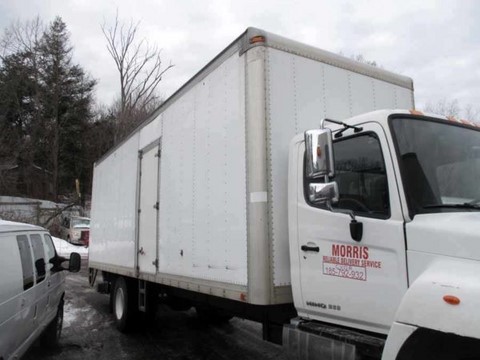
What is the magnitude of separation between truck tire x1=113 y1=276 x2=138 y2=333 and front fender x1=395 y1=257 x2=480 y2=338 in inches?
234

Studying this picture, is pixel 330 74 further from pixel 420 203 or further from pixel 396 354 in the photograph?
pixel 396 354

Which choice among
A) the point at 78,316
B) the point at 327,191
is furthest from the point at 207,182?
the point at 78,316

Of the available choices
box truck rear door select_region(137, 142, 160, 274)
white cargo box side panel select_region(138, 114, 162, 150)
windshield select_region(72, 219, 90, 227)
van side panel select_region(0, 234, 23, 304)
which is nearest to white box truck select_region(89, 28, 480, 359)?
box truck rear door select_region(137, 142, 160, 274)

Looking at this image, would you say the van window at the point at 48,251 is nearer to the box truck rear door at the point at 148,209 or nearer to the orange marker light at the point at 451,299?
the box truck rear door at the point at 148,209

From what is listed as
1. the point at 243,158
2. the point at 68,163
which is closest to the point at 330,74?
the point at 243,158

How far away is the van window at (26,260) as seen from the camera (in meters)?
4.69

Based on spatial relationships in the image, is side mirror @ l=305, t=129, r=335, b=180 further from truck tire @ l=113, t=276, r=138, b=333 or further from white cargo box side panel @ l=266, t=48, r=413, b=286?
truck tire @ l=113, t=276, r=138, b=333

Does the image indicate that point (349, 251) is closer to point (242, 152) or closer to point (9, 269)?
point (242, 152)

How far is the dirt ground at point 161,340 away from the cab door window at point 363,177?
370 cm

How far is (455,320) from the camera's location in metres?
2.57

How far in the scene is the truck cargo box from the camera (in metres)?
4.03

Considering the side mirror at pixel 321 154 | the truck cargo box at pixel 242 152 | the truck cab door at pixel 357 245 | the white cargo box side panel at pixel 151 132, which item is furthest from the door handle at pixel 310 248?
the white cargo box side panel at pixel 151 132

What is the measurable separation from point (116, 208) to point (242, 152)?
5328 millimetres

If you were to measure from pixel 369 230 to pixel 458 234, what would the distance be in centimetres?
62
